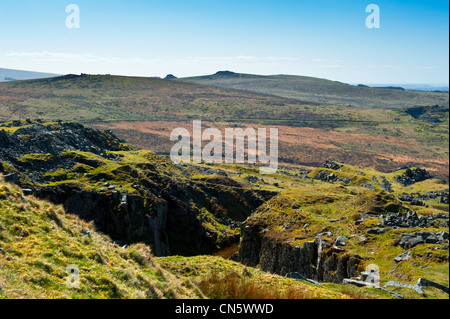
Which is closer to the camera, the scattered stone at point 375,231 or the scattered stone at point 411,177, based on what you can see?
the scattered stone at point 375,231

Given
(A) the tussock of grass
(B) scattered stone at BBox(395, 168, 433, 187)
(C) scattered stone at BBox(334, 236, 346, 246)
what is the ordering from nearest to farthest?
(A) the tussock of grass → (C) scattered stone at BBox(334, 236, 346, 246) → (B) scattered stone at BBox(395, 168, 433, 187)

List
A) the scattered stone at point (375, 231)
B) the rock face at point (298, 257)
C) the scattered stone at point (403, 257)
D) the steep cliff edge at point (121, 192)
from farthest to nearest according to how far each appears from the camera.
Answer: the steep cliff edge at point (121, 192), the scattered stone at point (375, 231), the rock face at point (298, 257), the scattered stone at point (403, 257)

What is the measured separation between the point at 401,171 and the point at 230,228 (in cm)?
6932

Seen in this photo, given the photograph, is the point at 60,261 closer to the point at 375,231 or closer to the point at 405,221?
the point at 375,231

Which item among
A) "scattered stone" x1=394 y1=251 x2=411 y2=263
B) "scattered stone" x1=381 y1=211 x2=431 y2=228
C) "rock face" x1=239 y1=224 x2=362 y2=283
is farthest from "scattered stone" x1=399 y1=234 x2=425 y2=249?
"scattered stone" x1=381 y1=211 x2=431 y2=228

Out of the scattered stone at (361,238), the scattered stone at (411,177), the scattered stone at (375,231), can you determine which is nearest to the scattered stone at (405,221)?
the scattered stone at (375,231)

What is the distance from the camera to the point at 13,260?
1042 centimetres

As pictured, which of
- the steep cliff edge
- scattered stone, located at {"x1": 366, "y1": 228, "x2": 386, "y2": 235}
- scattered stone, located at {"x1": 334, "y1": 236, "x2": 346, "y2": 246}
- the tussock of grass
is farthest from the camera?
the steep cliff edge

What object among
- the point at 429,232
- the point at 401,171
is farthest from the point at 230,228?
the point at 401,171

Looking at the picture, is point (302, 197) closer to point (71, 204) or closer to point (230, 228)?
point (230, 228)

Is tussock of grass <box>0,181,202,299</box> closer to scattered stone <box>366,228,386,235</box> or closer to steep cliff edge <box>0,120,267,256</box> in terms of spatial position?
steep cliff edge <box>0,120,267,256</box>

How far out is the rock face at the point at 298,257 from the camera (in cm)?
2544

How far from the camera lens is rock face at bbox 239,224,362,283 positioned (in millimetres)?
25438

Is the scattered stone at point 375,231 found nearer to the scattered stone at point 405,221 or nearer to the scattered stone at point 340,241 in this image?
the scattered stone at point 405,221
